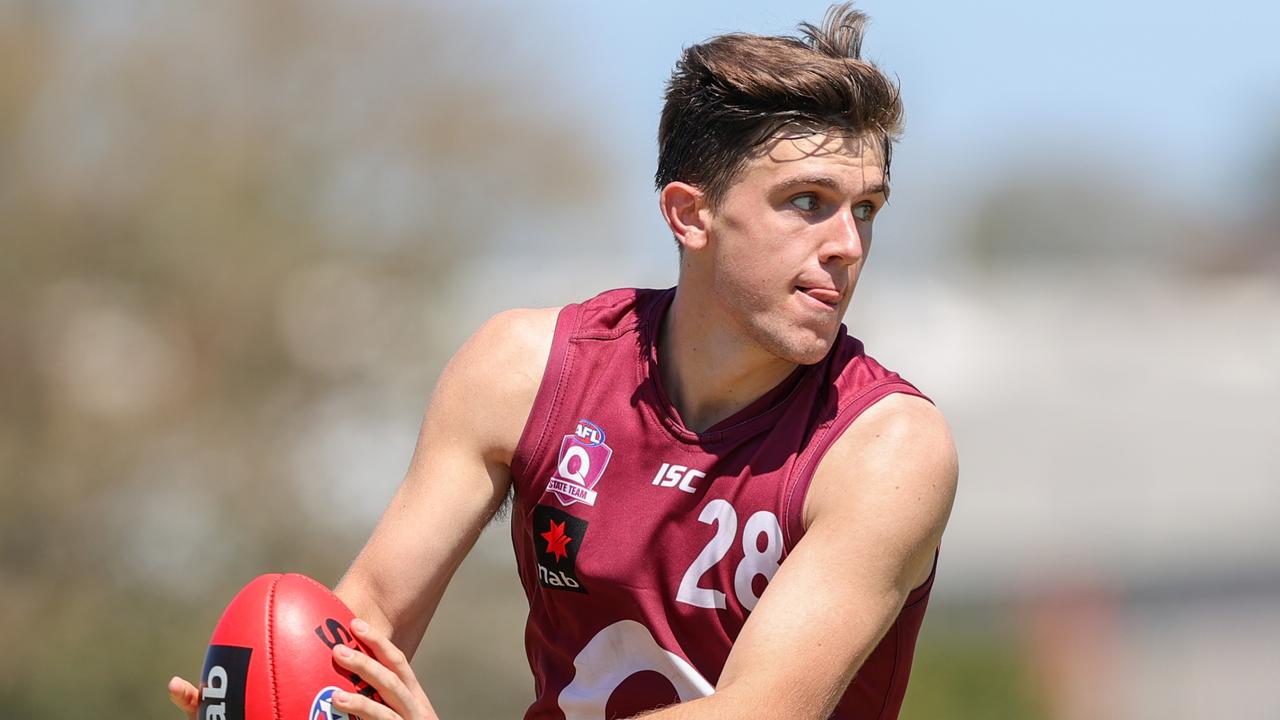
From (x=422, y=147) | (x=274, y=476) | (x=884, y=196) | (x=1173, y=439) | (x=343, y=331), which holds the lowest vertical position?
(x=1173, y=439)

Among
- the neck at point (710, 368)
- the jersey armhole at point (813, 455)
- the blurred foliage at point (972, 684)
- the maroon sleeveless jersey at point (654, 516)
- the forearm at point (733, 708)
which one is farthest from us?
Result: the blurred foliage at point (972, 684)

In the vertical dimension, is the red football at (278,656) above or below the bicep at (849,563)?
below

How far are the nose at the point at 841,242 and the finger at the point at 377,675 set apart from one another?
4.64 feet

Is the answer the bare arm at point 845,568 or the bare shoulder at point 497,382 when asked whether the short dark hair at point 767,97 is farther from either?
the bare arm at point 845,568

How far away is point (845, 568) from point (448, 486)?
3.61 ft

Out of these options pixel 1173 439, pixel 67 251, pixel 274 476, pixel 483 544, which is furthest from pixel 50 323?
pixel 1173 439

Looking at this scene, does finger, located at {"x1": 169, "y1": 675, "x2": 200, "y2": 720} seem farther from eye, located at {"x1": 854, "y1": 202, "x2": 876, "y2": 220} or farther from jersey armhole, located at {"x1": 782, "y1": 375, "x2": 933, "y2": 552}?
eye, located at {"x1": 854, "y1": 202, "x2": 876, "y2": 220}

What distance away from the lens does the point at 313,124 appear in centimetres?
1392

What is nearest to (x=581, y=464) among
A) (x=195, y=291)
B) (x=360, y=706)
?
(x=360, y=706)

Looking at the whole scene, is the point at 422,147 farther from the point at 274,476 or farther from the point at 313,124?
the point at 274,476

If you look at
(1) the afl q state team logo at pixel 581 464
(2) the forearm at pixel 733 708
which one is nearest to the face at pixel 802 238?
(1) the afl q state team logo at pixel 581 464

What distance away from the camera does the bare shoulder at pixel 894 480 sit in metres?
3.35

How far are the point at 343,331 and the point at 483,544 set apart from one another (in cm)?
234

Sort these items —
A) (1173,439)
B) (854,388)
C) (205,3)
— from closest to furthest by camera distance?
(854,388) → (205,3) → (1173,439)
